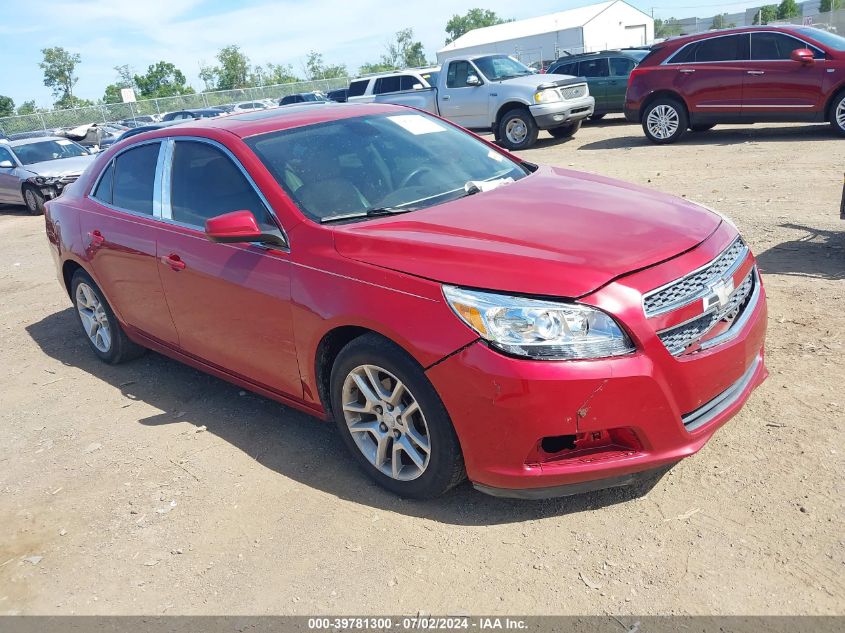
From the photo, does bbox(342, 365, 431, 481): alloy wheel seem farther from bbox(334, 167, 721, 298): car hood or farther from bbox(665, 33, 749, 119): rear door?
bbox(665, 33, 749, 119): rear door

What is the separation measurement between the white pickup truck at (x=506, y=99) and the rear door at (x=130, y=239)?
36.8ft

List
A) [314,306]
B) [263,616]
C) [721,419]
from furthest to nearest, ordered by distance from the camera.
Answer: [314,306] < [721,419] < [263,616]

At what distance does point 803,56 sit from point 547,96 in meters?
4.81

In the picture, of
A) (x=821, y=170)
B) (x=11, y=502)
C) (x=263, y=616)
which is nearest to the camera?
(x=263, y=616)

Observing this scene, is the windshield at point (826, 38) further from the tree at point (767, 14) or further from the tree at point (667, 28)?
the tree at point (667, 28)

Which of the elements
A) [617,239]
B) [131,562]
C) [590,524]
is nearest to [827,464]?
[590,524]

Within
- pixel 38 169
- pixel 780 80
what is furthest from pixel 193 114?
pixel 780 80

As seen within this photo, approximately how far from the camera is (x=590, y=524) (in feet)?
10.3

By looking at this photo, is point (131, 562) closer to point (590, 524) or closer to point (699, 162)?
point (590, 524)

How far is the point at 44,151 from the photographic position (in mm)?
16562

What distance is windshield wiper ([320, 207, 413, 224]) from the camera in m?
3.71

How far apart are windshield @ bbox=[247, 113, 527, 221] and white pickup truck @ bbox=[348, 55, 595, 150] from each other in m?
11.1

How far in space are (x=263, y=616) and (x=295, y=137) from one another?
2.52 m

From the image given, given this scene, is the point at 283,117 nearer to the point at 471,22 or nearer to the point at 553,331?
the point at 553,331
